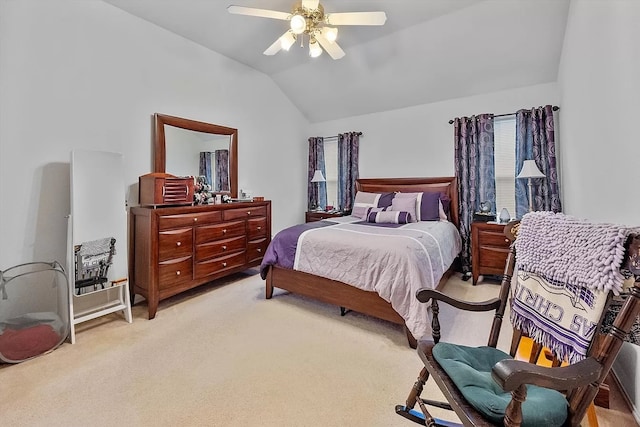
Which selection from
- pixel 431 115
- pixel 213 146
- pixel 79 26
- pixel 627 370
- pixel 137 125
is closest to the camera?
pixel 627 370

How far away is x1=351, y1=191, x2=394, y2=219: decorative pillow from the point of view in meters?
3.96

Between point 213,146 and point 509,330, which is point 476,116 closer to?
point 509,330

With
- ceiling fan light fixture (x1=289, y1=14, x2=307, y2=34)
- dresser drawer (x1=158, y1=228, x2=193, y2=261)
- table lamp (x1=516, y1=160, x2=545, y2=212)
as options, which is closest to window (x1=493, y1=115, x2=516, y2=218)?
table lamp (x1=516, y1=160, x2=545, y2=212)

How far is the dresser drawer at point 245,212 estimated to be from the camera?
3.32 meters

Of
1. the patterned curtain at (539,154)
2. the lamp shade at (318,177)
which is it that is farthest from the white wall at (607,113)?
the lamp shade at (318,177)

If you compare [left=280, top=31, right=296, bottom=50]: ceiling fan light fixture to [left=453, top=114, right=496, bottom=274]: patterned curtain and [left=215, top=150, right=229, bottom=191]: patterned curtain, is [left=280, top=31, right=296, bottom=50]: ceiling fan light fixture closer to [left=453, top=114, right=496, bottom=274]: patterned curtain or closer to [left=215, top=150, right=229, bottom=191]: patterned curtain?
[left=215, top=150, right=229, bottom=191]: patterned curtain

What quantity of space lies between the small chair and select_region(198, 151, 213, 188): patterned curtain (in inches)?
123

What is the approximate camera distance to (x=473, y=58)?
333 centimetres

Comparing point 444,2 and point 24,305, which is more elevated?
point 444,2

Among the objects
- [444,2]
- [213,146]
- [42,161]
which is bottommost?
[42,161]

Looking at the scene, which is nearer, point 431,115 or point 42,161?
point 42,161

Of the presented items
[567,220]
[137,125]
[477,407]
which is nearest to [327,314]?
[477,407]

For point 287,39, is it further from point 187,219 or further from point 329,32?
Answer: point 187,219

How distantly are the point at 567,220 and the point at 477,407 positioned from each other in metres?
0.89
